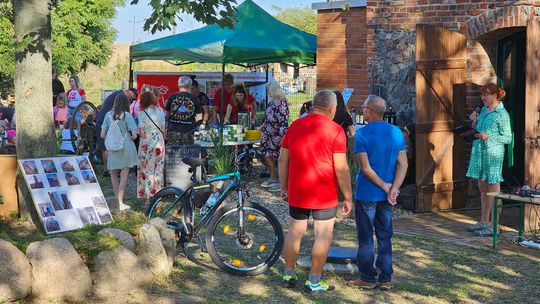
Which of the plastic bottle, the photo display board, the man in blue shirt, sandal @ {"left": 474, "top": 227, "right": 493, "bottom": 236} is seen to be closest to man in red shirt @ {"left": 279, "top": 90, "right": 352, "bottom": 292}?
the man in blue shirt

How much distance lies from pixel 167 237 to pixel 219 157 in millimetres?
5898

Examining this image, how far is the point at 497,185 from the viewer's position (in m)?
10.1

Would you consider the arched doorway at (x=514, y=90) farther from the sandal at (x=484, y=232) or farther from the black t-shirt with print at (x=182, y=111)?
the black t-shirt with print at (x=182, y=111)

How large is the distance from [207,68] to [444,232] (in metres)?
39.4

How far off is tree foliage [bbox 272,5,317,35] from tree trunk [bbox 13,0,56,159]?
2392 inches

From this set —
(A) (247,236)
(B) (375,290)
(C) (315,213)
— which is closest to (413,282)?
(B) (375,290)

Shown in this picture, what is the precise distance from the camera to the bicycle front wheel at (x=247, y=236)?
815 centimetres

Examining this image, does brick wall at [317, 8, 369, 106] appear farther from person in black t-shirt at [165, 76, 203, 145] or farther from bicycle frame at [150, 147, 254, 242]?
bicycle frame at [150, 147, 254, 242]

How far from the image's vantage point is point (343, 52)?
14.6m

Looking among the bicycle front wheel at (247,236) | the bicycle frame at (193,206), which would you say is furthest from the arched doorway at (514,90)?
the bicycle front wheel at (247,236)

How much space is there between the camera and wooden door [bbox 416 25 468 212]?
11.7 metres

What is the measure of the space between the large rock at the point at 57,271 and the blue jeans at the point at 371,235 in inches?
94.7

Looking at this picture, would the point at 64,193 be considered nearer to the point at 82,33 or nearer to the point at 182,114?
the point at 182,114

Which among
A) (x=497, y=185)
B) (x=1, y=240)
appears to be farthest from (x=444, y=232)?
(x=1, y=240)
